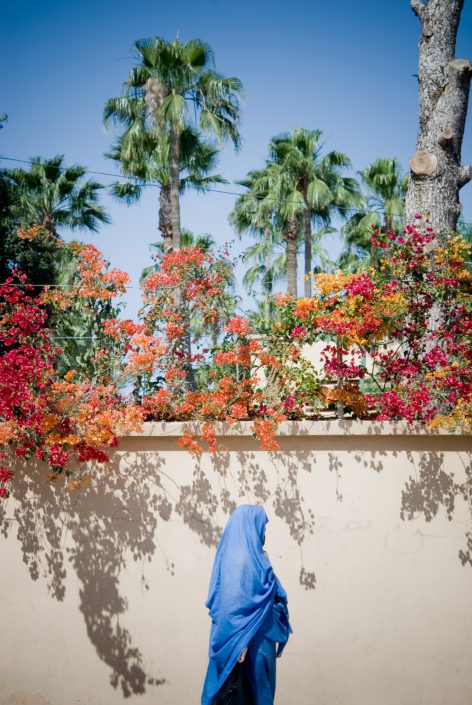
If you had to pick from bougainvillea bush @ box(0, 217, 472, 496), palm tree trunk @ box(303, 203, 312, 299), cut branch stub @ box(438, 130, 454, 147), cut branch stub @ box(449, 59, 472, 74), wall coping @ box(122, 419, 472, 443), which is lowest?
wall coping @ box(122, 419, 472, 443)

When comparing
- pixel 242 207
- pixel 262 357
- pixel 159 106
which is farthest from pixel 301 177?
pixel 262 357

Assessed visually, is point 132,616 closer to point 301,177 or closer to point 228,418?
point 228,418

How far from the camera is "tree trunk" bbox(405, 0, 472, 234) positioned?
676cm

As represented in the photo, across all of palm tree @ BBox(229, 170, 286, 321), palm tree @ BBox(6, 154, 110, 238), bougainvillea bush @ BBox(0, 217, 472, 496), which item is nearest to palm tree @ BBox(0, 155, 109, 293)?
palm tree @ BBox(6, 154, 110, 238)

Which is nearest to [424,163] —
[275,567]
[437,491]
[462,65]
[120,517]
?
[462,65]

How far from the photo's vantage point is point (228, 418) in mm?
5258

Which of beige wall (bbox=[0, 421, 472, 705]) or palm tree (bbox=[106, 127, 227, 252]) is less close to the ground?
palm tree (bbox=[106, 127, 227, 252])

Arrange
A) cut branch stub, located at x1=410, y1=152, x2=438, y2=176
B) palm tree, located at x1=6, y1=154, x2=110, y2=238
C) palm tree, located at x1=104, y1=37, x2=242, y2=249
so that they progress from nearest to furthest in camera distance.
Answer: cut branch stub, located at x1=410, y1=152, x2=438, y2=176 < palm tree, located at x1=104, y1=37, x2=242, y2=249 < palm tree, located at x1=6, y1=154, x2=110, y2=238

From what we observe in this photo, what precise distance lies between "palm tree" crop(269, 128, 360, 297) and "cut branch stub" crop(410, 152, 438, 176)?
1455 centimetres

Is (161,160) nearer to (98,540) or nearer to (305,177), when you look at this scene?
(305,177)

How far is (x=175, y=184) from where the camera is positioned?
1489cm

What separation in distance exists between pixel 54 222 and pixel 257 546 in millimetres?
18110

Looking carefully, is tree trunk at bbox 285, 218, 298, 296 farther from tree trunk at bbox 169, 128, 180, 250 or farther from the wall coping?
the wall coping

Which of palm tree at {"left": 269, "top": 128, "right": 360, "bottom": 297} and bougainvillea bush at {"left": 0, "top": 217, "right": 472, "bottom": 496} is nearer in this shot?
bougainvillea bush at {"left": 0, "top": 217, "right": 472, "bottom": 496}
